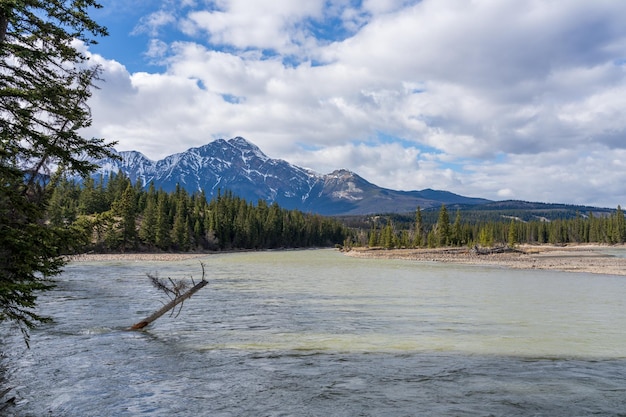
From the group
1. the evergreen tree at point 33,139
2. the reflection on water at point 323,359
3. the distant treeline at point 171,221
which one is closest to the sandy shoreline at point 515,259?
the distant treeline at point 171,221

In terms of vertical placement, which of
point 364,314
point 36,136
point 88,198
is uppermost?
point 88,198

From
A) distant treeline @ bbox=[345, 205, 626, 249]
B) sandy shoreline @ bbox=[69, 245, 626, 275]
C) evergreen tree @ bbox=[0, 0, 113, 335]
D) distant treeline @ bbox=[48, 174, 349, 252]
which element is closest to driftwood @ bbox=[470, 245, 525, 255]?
sandy shoreline @ bbox=[69, 245, 626, 275]

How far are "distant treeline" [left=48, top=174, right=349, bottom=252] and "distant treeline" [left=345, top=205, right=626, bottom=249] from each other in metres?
24.9

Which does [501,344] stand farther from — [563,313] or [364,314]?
[563,313]

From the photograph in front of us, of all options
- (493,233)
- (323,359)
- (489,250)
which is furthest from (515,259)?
(493,233)

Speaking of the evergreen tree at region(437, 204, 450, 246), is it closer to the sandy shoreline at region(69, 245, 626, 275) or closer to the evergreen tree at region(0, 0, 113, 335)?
the sandy shoreline at region(69, 245, 626, 275)

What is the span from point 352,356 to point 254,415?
18.3ft

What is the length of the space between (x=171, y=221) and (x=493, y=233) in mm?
111443

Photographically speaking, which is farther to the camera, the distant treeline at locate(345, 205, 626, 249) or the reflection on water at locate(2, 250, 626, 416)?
the distant treeline at locate(345, 205, 626, 249)

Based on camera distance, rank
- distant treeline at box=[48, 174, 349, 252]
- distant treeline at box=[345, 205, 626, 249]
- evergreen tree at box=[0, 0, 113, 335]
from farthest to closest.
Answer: distant treeline at box=[345, 205, 626, 249]
distant treeline at box=[48, 174, 349, 252]
evergreen tree at box=[0, 0, 113, 335]

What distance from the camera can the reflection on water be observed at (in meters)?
9.98

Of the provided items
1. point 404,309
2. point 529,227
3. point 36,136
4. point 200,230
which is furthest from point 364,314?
point 529,227

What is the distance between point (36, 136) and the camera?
31.8 ft

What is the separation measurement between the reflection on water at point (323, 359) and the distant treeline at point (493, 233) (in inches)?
3968
